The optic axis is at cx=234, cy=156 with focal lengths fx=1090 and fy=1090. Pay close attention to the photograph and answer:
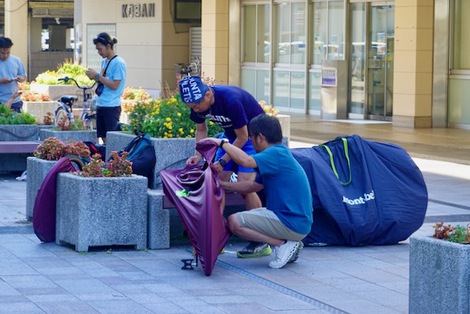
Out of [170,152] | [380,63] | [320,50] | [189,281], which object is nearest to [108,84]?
[170,152]

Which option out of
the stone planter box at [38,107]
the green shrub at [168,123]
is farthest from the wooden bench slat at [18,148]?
the stone planter box at [38,107]

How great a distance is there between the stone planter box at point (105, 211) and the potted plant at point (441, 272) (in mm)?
3282

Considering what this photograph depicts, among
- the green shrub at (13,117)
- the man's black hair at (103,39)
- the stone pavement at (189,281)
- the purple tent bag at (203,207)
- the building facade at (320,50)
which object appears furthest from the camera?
the building facade at (320,50)

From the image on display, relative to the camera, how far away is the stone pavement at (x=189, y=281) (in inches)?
293

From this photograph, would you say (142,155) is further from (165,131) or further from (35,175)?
(35,175)

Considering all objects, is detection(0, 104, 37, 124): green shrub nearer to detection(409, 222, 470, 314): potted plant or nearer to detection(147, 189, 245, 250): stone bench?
detection(147, 189, 245, 250): stone bench

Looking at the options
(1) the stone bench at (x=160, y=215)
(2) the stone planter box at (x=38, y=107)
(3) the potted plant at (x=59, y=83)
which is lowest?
(1) the stone bench at (x=160, y=215)

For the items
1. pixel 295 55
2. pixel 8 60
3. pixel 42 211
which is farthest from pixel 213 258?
pixel 295 55

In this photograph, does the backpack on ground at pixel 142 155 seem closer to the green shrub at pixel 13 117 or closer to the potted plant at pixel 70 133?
the potted plant at pixel 70 133

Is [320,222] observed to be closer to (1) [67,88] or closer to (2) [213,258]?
(2) [213,258]

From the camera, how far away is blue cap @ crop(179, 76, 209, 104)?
9094mm

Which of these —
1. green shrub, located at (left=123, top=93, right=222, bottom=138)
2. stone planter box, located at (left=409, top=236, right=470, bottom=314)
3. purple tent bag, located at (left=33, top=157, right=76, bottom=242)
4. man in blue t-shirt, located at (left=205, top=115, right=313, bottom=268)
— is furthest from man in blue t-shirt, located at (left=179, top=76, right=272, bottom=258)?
stone planter box, located at (left=409, top=236, right=470, bottom=314)

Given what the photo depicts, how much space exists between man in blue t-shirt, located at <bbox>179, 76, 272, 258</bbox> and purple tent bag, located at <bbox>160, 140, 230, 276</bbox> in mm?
184

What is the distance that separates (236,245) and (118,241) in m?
1.17
